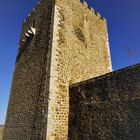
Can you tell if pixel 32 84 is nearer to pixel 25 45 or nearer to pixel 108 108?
pixel 25 45

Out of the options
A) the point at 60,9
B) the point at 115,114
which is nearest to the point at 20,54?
the point at 60,9

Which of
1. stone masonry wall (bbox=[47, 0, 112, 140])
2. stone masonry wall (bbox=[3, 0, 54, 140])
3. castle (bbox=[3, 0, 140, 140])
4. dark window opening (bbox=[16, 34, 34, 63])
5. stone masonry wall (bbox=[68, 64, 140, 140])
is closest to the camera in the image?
stone masonry wall (bbox=[68, 64, 140, 140])

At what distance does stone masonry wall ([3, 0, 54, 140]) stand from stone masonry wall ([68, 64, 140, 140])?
1.33 meters

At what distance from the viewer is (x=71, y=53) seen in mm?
8359

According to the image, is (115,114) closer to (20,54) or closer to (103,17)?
(20,54)

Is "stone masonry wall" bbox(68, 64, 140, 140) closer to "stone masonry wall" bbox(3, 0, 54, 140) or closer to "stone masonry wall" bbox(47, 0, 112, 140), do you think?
"stone masonry wall" bbox(47, 0, 112, 140)

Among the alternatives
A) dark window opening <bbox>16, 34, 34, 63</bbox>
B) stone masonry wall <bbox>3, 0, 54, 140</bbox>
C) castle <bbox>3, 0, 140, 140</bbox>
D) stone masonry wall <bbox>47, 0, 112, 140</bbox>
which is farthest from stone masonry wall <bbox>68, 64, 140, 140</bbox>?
dark window opening <bbox>16, 34, 34, 63</bbox>

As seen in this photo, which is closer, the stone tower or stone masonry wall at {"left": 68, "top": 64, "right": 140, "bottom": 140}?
stone masonry wall at {"left": 68, "top": 64, "right": 140, "bottom": 140}

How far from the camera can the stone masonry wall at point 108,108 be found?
198 inches

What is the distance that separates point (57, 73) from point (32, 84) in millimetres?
1595

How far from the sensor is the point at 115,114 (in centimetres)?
541

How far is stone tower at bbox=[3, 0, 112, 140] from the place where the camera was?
668 centimetres

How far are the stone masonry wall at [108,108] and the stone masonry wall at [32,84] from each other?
1.33 metres

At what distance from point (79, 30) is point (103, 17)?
3993 millimetres
